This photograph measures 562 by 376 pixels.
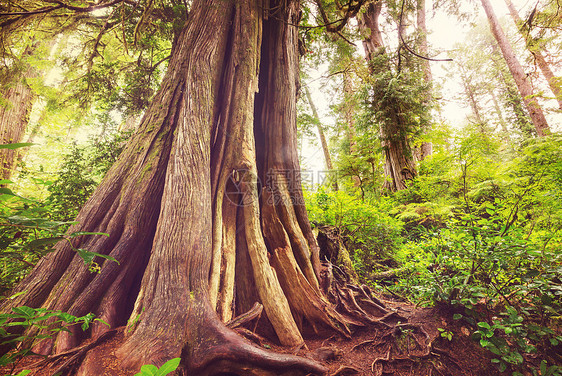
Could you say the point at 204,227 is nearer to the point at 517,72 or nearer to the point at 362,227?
the point at 362,227

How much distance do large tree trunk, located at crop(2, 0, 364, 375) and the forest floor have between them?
0.49 ft

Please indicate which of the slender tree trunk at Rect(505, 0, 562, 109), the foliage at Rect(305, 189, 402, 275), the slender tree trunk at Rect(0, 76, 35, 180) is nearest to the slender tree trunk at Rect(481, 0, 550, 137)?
the slender tree trunk at Rect(505, 0, 562, 109)

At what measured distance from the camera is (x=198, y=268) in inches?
77.2

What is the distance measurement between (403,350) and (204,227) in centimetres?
222

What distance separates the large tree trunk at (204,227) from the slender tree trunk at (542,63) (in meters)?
4.46

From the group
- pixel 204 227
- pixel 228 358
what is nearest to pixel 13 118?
pixel 204 227

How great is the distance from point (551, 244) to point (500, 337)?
114 centimetres

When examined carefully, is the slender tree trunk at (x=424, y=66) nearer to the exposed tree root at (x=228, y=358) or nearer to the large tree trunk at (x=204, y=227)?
the large tree trunk at (x=204, y=227)

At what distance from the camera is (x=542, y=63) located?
5992 millimetres

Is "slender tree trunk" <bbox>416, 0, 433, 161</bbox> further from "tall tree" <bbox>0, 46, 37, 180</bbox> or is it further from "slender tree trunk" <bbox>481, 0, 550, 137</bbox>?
"tall tree" <bbox>0, 46, 37, 180</bbox>

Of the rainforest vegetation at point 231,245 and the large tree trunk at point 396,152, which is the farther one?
the large tree trunk at point 396,152

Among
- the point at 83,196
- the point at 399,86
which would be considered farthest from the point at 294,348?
the point at 399,86

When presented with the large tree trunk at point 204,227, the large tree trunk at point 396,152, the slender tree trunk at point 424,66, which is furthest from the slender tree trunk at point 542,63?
the large tree trunk at point 204,227

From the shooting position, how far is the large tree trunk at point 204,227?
1659 millimetres
